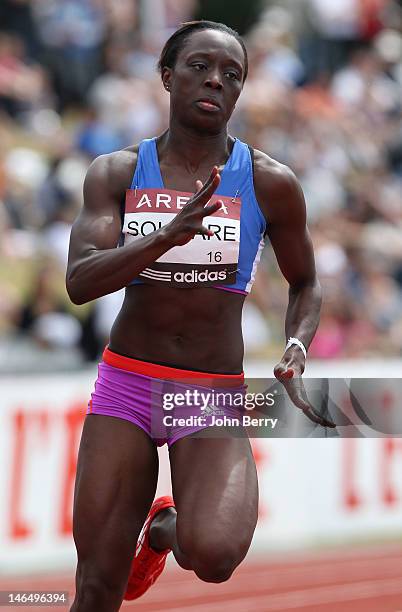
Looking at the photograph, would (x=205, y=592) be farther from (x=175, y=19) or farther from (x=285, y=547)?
(x=175, y=19)

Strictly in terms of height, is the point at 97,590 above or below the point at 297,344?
below

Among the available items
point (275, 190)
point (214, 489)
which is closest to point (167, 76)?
point (275, 190)

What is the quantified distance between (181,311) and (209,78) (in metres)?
0.93

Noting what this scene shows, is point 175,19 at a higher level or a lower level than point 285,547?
higher

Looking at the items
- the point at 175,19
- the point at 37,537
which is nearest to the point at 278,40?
the point at 175,19

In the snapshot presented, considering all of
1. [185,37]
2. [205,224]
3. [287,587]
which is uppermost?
[185,37]

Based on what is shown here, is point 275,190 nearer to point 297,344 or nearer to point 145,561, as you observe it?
point 297,344

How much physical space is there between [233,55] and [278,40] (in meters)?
8.28

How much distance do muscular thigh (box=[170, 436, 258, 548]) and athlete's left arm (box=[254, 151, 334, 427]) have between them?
0.35 metres

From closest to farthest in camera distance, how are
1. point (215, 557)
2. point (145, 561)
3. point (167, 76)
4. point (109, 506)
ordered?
point (215, 557)
point (109, 506)
point (167, 76)
point (145, 561)

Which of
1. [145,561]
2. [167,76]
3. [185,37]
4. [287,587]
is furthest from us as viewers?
[287,587]

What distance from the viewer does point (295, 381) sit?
4441mm

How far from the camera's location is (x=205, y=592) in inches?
302

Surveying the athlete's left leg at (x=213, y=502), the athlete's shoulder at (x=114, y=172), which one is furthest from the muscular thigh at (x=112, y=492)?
the athlete's shoulder at (x=114, y=172)
